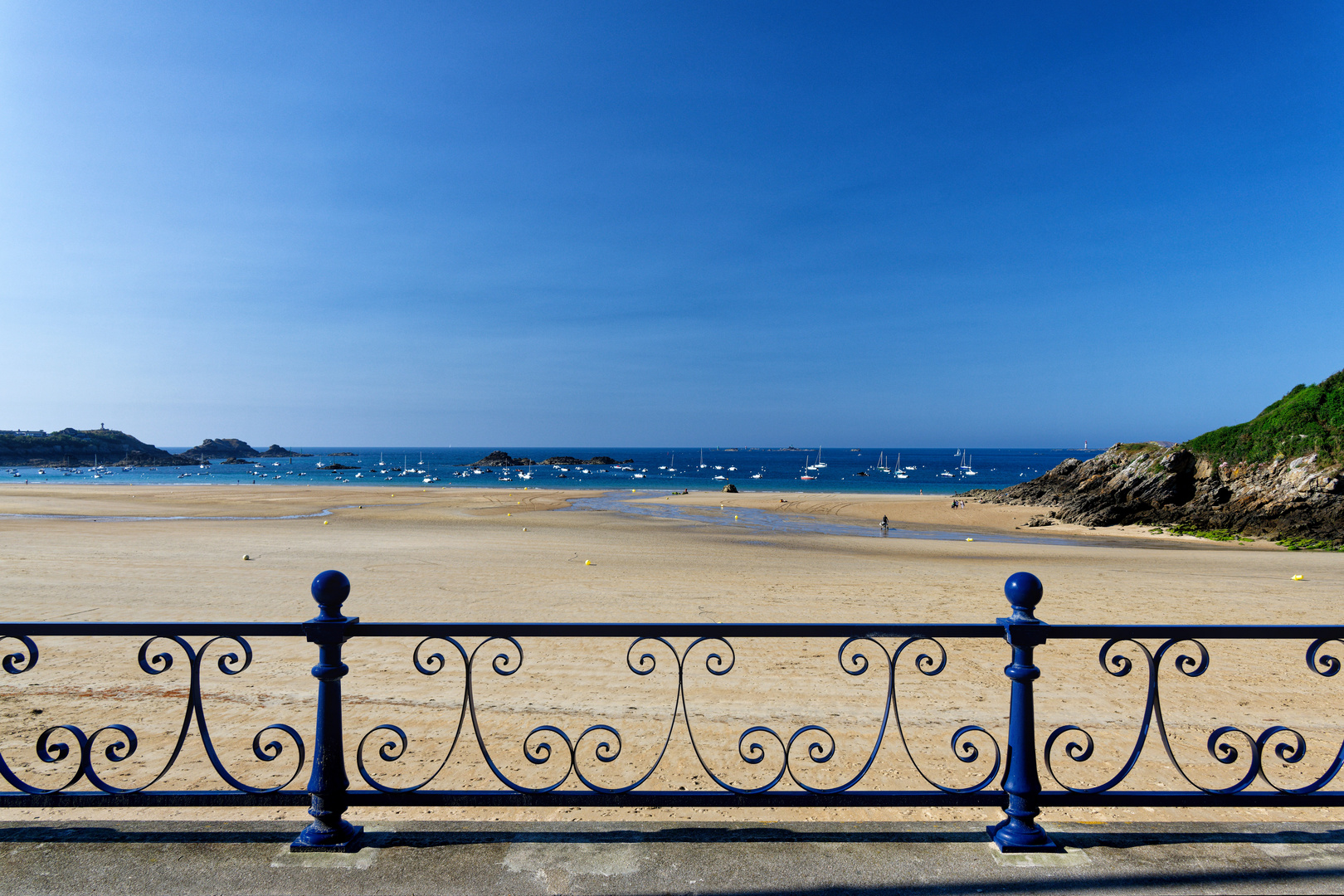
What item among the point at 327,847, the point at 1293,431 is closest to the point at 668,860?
Result: the point at 327,847

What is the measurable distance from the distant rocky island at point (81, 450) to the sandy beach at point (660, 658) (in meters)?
133

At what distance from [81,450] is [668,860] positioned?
7149 inches

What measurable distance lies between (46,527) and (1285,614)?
119 ft

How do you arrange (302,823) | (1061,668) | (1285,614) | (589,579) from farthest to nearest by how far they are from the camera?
1. (589,579)
2. (1285,614)
3. (1061,668)
4. (302,823)

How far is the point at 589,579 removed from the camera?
14.8 meters

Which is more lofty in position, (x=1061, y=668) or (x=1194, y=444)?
(x=1194, y=444)

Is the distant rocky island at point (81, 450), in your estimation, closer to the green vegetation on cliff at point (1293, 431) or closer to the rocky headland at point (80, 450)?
the rocky headland at point (80, 450)

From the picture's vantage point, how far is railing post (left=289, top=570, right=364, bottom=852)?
298cm

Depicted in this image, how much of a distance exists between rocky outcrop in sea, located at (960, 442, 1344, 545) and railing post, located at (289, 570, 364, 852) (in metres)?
33.6

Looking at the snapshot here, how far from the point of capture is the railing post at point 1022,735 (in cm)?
303

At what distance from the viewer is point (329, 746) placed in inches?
121

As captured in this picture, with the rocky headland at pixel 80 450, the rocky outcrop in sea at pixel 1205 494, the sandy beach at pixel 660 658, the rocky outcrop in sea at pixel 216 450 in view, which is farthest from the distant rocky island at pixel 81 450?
the rocky outcrop in sea at pixel 1205 494

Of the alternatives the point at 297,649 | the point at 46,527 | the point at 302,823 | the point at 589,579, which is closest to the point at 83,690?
the point at 297,649

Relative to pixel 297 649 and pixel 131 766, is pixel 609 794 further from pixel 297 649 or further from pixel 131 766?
pixel 297 649
